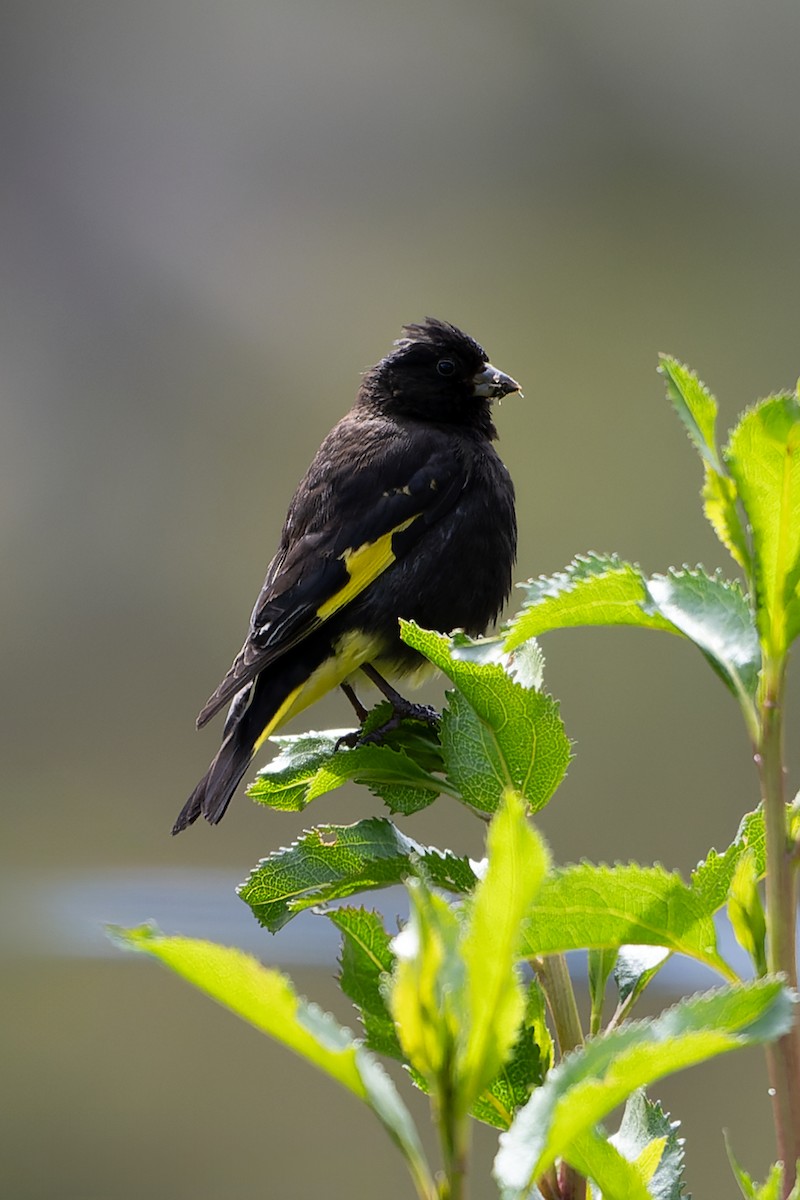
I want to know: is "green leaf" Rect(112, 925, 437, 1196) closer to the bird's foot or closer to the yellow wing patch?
the bird's foot

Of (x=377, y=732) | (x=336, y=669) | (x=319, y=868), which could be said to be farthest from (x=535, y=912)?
(x=336, y=669)

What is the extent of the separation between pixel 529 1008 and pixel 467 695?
3.3 inches

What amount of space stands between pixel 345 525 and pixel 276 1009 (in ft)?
3.27

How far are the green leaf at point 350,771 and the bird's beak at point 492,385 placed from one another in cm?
95

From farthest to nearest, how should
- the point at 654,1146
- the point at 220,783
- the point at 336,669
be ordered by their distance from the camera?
the point at 336,669 < the point at 220,783 < the point at 654,1146

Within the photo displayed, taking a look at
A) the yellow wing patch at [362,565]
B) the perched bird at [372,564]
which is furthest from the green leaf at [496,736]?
the yellow wing patch at [362,565]

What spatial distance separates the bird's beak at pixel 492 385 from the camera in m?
1.39

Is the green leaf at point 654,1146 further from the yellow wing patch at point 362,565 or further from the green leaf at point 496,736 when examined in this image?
the yellow wing patch at point 362,565

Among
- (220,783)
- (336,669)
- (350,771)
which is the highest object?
(336,669)

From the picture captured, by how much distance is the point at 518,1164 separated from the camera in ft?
0.65

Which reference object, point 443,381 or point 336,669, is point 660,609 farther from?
point 443,381

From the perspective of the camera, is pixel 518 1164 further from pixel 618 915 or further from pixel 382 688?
pixel 382 688

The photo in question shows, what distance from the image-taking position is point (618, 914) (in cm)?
26

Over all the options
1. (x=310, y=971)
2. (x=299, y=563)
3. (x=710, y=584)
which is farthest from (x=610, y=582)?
(x=310, y=971)
